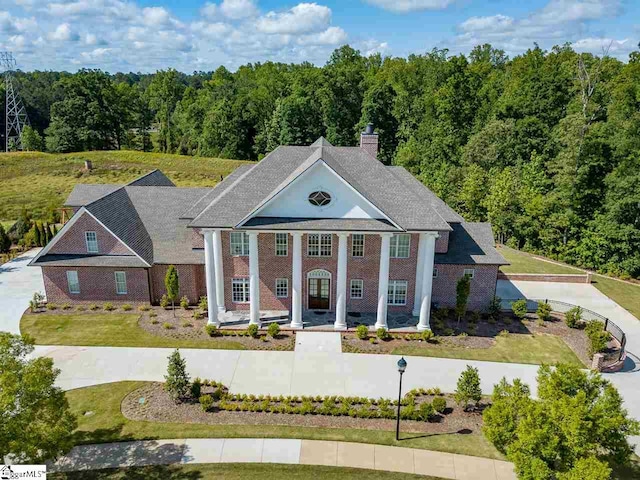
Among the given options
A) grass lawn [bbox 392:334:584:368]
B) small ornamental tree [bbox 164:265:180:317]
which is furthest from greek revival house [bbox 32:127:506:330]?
grass lawn [bbox 392:334:584:368]

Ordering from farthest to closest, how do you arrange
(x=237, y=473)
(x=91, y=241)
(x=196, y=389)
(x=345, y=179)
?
(x=91, y=241)
(x=345, y=179)
(x=196, y=389)
(x=237, y=473)

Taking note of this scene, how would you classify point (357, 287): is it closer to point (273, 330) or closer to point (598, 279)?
point (273, 330)

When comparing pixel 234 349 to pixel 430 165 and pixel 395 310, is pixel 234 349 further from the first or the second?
pixel 430 165

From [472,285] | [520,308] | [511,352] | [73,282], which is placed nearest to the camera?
[511,352]

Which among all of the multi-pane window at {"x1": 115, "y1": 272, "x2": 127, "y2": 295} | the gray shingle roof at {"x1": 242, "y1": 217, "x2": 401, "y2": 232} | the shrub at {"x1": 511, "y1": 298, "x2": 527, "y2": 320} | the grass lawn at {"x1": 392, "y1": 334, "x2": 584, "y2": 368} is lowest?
the grass lawn at {"x1": 392, "y1": 334, "x2": 584, "y2": 368}

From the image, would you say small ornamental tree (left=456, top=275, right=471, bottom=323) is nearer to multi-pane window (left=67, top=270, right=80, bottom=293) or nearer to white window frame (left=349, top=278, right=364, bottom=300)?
white window frame (left=349, top=278, right=364, bottom=300)

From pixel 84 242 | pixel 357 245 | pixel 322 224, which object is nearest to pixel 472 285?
pixel 357 245
